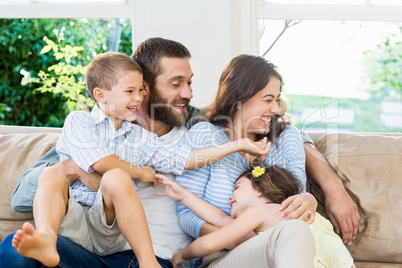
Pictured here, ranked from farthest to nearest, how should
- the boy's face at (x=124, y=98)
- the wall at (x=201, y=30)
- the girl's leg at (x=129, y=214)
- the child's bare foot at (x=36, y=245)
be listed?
the wall at (x=201, y=30) < the boy's face at (x=124, y=98) < the girl's leg at (x=129, y=214) < the child's bare foot at (x=36, y=245)

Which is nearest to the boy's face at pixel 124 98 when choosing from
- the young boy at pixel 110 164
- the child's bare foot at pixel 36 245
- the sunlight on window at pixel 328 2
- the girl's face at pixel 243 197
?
the young boy at pixel 110 164

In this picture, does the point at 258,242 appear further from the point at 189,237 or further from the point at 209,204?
the point at 189,237

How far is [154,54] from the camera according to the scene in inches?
86.5

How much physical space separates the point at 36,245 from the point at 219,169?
Result: 811 millimetres

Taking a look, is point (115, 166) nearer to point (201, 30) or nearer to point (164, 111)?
point (164, 111)

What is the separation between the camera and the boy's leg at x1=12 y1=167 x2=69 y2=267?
1400 millimetres

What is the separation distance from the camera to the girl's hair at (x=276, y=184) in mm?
1852

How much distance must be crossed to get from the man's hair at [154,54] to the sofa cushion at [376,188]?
31.8 inches

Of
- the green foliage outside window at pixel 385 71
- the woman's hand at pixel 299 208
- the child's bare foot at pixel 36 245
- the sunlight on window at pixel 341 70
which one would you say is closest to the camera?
the child's bare foot at pixel 36 245

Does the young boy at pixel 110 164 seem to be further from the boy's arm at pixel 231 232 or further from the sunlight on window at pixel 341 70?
the sunlight on window at pixel 341 70

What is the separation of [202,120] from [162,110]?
0.18 m

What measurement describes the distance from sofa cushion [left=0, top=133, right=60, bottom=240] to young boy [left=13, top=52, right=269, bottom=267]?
29 centimetres

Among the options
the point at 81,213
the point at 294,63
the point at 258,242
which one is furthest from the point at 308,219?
the point at 294,63

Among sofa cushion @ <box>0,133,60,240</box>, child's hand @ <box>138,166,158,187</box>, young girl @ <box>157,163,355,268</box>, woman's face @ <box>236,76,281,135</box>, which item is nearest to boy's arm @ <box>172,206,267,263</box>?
young girl @ <box>157,163,355,268</box>
